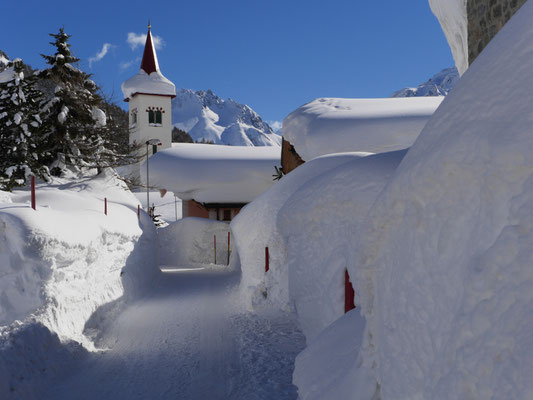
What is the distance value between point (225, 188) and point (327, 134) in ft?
Answer: 42.6

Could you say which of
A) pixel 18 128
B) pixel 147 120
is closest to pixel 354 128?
pixel 18 128

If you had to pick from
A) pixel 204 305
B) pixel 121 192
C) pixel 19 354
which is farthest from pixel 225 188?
pixel 19 354

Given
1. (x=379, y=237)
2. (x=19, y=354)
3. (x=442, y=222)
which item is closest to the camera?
(x=442, y=222)

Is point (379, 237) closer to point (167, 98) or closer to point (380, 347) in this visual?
point (380, 347)

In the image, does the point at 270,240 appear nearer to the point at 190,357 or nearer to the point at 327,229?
the point at 327,229

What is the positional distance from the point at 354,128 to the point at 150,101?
3115 cm

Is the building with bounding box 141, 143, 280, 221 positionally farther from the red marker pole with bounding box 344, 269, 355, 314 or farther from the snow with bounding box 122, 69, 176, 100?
the red marker pole with bounding box 344, 269, 355, 314

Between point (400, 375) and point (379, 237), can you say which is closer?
point (400, 375)

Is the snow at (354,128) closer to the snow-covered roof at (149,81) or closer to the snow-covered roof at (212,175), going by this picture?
A: the snow-covered roof at (212,175)

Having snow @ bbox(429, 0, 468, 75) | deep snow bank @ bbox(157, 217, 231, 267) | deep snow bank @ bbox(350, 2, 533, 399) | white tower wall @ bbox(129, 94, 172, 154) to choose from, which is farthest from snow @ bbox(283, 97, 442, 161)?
white tower wall @ bbox(129, 94, 172, 154)

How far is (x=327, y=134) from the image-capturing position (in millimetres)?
14992

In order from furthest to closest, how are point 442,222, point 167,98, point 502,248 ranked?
point 167,98 < point 442,222 < point 502,248

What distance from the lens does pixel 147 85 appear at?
41.5 meters

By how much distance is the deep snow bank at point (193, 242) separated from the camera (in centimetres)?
2277
